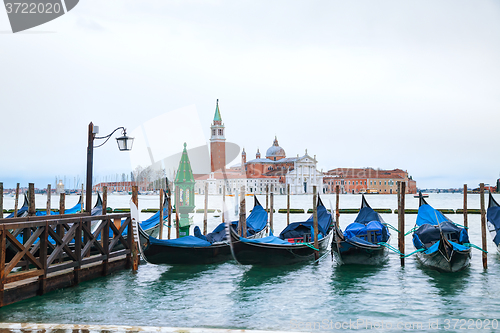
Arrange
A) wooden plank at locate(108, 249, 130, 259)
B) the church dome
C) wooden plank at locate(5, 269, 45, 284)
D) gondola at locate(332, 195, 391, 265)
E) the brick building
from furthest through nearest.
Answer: the church dome, the brick building, gondola at locate(332, 195, 391, 265), wooden plank at locate(108, 249, 130, 259), wooden plank at locate(5, 269, 45, 284)

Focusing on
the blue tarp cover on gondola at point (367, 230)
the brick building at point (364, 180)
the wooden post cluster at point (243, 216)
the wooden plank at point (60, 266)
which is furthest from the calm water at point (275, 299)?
the brick building at point (364, 180)

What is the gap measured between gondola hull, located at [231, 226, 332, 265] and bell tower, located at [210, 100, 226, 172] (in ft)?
177

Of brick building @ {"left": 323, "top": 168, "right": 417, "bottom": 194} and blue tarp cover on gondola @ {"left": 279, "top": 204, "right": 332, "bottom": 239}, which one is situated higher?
brick building @ {"left": 323, "top": 168, "right": 417, "bottom": 194}

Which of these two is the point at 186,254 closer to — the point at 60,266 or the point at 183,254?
the point at 183,254

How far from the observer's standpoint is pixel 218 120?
68.1 m

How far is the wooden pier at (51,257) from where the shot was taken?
4.78 metres

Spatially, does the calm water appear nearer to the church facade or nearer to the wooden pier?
the wooden pier

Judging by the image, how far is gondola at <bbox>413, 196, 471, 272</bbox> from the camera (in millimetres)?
6988

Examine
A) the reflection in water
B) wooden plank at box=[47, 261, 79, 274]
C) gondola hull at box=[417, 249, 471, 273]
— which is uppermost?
wooden plank at box=[47, 261, 79, 274]

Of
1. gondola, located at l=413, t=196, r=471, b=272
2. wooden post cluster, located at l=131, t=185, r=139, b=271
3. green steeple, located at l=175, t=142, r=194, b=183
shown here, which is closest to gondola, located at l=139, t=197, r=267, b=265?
wooden post cluster, located at l=131, t=185, r=139, b=271

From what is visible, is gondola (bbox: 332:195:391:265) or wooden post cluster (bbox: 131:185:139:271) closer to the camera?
wooden post cluster (bbox: 131:185:139:271)

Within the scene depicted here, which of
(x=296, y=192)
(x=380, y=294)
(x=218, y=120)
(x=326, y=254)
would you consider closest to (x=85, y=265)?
(x=380, y=294)

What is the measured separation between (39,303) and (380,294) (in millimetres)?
4091

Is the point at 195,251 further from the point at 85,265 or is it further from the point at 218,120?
the point at 218,120
